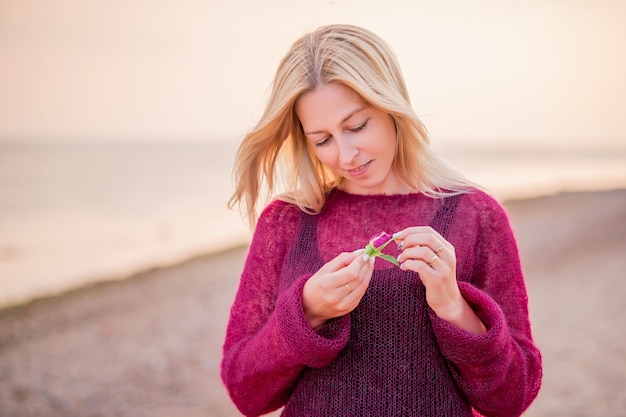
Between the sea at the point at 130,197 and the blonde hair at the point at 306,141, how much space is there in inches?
84.7

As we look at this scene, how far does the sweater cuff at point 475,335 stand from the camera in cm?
203

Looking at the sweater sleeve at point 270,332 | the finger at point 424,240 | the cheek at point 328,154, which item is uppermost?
the cheek at point 328,154

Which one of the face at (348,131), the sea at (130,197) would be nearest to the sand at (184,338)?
the sea at (130,197)

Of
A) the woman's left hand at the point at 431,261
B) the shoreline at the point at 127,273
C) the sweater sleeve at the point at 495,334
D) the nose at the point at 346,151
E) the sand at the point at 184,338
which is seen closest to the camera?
the woman's left hand at the point at 431,261

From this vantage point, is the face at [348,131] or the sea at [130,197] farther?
the sea at [130,197]

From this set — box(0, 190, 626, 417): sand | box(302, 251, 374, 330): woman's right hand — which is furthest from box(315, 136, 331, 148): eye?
box(0, 190, 626, 417): sand

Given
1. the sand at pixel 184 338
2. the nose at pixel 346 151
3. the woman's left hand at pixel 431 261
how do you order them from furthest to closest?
the sand at pixel 184 338 < the nose at pixel 346 151 < the woman's left hand at pixel 431 261

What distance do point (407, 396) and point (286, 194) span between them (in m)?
0.79

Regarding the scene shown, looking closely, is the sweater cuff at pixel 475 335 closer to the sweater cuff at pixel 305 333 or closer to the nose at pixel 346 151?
the sweater cuff at pixel 305 333

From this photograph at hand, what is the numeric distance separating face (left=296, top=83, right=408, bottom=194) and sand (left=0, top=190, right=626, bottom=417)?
2885 mm

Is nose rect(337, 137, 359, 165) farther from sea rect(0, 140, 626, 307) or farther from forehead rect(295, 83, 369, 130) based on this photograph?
sea rect(0, 140, 626, 307)

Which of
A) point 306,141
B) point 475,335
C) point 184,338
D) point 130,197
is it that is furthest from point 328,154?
point 130,197

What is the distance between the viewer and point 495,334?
6.68 ft

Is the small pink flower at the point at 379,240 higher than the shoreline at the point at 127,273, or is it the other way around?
the small pink flower at the point at 379,240
